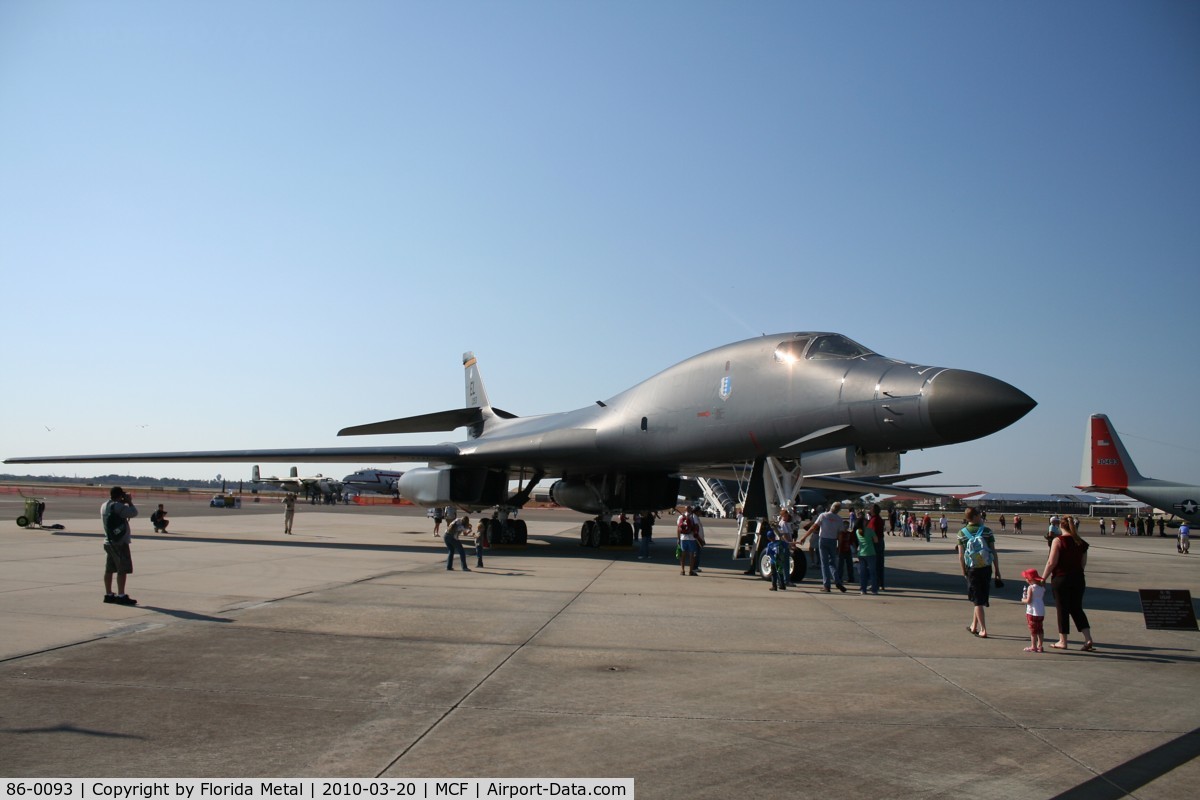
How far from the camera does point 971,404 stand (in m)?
10.6

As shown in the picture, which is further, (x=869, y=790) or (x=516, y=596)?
(x=516, y=596)

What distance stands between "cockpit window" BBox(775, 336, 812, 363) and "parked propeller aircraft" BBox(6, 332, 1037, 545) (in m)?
0.02

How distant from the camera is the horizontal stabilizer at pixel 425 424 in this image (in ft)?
71.4

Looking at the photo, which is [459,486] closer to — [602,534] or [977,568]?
[602,534]

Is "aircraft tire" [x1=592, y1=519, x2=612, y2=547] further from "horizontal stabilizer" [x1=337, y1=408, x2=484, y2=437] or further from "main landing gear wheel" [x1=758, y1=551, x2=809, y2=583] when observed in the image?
"main landing gear wheel" [x1=758, y1=551, x2=809, y2=583]

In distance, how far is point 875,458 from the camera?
12727 millimetres

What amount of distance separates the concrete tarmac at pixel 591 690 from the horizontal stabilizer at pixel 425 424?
33.6 ft

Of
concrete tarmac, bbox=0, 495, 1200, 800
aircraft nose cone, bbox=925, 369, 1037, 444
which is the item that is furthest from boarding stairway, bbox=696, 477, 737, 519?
concrete tarmac, bbox=0, 495, 1200, 800

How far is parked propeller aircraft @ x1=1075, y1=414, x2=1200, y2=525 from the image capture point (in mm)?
37812

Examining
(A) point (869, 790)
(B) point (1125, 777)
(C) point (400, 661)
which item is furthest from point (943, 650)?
(C) point (400, 661)

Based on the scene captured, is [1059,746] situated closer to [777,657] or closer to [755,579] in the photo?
[777,657]

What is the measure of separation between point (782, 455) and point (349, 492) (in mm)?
73635

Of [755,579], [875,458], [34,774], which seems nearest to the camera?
[34,774]

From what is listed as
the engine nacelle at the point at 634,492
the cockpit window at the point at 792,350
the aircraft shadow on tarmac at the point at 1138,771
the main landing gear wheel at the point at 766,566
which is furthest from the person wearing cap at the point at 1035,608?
the engine nacelle at the point at 634,492
